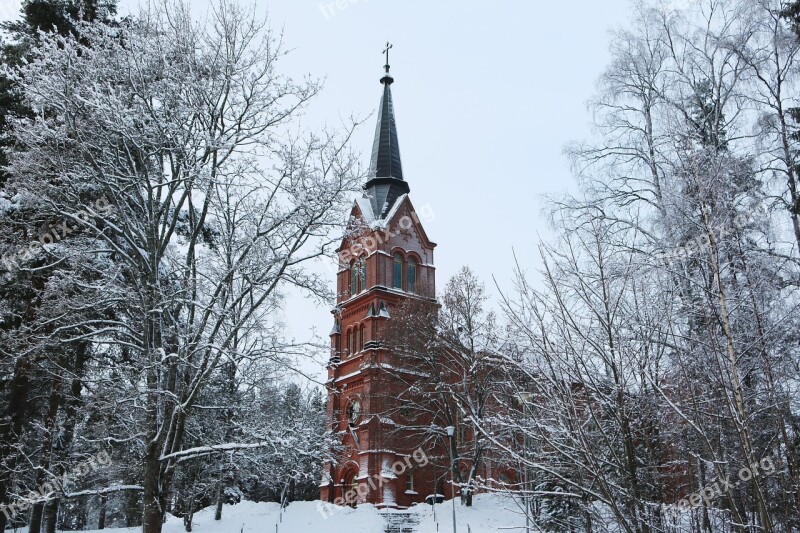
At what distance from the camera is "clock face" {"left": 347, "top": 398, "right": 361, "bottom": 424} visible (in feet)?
121

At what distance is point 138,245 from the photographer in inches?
499

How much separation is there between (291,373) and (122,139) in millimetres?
5322

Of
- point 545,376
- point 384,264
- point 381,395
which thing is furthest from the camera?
point 384,264

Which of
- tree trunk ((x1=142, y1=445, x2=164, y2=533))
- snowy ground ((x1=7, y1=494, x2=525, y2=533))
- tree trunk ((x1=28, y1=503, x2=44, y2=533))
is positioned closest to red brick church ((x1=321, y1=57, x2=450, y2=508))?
snowy ground ((x1=7, y1=494, x2=525, y2=533))

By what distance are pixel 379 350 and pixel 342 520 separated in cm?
944

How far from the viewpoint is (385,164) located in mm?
43312

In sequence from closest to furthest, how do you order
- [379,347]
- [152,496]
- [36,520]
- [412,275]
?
[152,496] → [36,520] → [379,347] → [412,275]

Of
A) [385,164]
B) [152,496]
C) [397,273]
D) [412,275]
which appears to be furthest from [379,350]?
[152,496]

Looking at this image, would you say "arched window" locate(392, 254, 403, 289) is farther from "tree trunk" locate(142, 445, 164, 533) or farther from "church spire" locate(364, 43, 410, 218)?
"tree trunk" locate(142, 445, 164, 533)

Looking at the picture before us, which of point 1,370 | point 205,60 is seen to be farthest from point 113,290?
point 1,370

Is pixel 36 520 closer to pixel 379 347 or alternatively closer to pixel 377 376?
pixel 377 376

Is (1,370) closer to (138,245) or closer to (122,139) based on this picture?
(138,245)

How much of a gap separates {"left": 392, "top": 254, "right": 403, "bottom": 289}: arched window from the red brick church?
61mm

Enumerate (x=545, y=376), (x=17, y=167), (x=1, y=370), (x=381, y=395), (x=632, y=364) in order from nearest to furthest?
(x=545, y=376) → (x=632, y=364) → (x=17, y=167) → (x=1, y=370) → (x=381, y=395)
